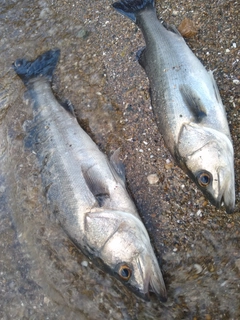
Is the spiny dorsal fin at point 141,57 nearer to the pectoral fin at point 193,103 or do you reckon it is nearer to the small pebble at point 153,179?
the pectoral fin at point 193,103

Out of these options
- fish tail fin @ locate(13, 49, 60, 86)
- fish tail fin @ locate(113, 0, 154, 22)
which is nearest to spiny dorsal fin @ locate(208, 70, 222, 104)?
fish tail fin @ locate(113, 0, 154, 22)

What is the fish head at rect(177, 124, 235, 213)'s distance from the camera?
11.1ft

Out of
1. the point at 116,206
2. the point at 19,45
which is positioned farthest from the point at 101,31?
the point at 116,206

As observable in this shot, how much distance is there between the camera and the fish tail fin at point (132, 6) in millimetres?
4723

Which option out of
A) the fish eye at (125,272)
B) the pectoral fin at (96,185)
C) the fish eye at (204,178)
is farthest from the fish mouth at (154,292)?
the fish eye at (204,178)

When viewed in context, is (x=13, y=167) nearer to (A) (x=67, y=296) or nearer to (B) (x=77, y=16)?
(A) (x=67, y=296)

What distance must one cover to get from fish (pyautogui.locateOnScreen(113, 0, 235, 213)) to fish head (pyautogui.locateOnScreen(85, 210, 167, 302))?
0.79m

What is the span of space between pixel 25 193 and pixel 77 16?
8.78 ft

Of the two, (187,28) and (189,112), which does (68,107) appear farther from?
(187,28)

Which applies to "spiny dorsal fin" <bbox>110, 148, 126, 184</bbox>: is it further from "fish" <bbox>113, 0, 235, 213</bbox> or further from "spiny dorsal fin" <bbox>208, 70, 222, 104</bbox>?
"spiny dorsal fin" <bbox>208, 70, 222, 104</bbox>

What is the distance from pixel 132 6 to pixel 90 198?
8.69 feet

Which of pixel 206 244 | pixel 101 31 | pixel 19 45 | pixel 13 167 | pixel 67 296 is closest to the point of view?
pixel 206 244

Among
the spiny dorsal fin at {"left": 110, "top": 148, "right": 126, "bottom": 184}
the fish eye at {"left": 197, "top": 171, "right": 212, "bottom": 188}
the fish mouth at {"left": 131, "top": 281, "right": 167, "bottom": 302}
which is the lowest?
the fish mouth at {"left": 131, "top": 281, "right": 167, "bottom": 302}

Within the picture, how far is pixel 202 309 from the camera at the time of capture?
3422 mm
